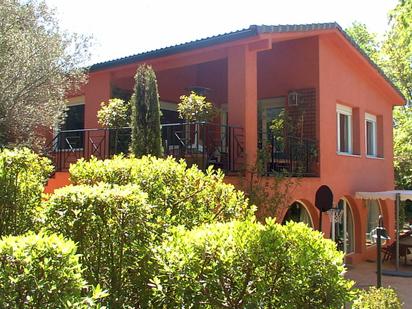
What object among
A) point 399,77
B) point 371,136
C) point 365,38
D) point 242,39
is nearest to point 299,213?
point 242,39

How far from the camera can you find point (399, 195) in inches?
617

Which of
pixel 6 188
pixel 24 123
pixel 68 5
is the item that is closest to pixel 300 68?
pixel 68 5

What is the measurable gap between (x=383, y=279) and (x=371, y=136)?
6568 millimetres

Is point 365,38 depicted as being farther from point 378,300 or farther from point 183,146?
point 378,300

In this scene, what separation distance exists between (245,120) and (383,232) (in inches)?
147

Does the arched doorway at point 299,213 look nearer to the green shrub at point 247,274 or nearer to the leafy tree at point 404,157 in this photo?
the green shrub at point 247,274

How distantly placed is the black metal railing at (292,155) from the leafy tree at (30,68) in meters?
5.11

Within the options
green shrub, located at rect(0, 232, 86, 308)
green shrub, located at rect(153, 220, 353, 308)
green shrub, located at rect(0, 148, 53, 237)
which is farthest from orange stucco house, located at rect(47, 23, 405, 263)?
green shrub, located at rect(0, 232, 86, 308)

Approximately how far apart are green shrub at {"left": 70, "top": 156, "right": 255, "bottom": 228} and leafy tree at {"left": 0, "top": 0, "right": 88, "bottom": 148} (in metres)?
4.99

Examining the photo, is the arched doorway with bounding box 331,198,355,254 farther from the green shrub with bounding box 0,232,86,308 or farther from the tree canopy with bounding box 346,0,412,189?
the green shrub with bounding box 0,232,86,308

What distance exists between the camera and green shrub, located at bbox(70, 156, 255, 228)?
5211 millimetres

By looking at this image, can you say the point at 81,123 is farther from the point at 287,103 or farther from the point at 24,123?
the point at 287,103

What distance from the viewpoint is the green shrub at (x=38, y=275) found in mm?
2729

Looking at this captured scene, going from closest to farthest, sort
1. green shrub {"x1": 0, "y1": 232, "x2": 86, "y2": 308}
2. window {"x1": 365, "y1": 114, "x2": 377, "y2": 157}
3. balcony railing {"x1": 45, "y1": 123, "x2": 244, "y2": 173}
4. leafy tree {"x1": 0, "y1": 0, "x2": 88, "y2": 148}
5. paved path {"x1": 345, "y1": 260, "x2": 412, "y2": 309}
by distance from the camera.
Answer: green shrub {"x1": 0, "y1": 232, "x2": 86, "y2": 308}
leafy tree {"x1": 0, "y1": 0, "x2": 88, "y2": 148}
balcony railing {"x1": 45, "y1": 123, "x2": 244, "y2": 173}
paved path {"x1": 345, "y1": 260, "x2": 412, "y2": 309}
window {"x1": 365, "y1": 114, "x2": 377, "y2": 157}
